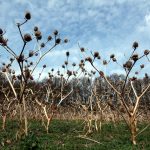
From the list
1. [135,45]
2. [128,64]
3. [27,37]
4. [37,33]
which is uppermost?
[37,33]

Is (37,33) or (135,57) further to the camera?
(135,57)

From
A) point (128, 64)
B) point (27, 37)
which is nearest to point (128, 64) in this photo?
point (128, 64)

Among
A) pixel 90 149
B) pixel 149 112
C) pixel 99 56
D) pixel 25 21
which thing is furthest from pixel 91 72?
pixel 149 112

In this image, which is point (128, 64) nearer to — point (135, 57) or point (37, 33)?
point (135, 57)

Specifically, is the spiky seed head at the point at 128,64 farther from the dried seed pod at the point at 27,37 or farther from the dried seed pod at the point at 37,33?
the dried seed pod at the point at 27,37

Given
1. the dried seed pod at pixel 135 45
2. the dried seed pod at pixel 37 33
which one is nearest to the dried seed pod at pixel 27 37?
the dried seed pod at pixel 37 33

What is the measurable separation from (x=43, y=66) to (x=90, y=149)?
26.8ft

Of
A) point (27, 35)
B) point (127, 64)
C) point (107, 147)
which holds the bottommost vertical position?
point (107, 147)

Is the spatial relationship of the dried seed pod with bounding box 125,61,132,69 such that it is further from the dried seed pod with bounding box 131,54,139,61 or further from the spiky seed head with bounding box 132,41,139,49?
the spiky seed head with bounding box 132,41,139,49

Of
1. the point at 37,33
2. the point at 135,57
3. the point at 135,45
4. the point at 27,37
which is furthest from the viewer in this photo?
the point at 135,45

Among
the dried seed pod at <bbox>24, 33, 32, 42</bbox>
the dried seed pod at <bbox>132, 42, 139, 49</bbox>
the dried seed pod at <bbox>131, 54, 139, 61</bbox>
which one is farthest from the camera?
the dried seed pod at <bbox>132, 42, 139, 49</bbox>

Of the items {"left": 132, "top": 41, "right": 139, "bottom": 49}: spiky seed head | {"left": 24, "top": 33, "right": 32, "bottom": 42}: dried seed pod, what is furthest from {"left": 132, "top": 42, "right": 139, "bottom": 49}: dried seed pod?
{"left": 24, "top": 33, "right": 32, "bottom": 42}: dried seed pod

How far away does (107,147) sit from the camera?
13.7m

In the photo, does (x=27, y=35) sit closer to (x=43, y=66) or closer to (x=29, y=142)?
(x=29, y=142)
